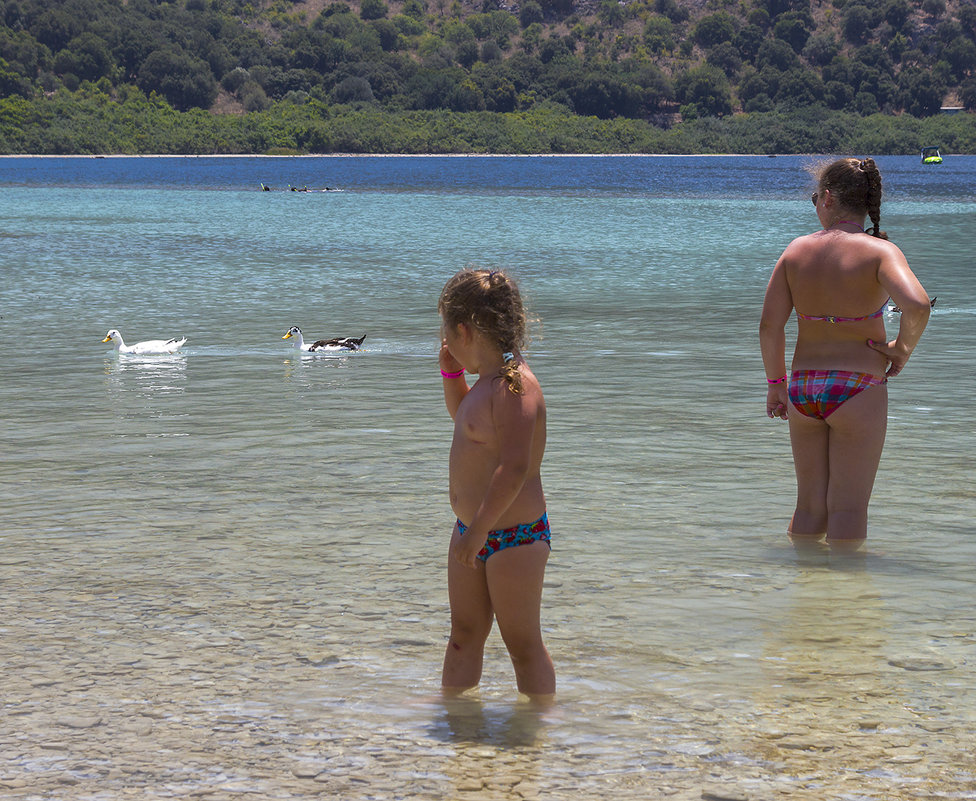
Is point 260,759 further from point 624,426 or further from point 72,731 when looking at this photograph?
point 624,426

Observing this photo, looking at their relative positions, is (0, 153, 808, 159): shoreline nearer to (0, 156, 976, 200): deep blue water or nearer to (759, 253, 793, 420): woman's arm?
(0, 156, 976, 200): deep blue water

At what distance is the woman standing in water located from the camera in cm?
654

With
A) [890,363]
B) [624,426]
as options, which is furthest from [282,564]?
[624,426]

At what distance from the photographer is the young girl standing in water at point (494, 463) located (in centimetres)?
465

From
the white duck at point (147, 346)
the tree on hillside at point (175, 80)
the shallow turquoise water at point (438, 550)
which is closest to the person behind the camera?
the shallow turquoise water at point (438, 550)

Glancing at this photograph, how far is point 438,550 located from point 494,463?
2.74 metres

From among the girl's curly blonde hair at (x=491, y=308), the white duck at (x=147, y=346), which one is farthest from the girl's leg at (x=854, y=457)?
the white duck at (x=147, y=346)

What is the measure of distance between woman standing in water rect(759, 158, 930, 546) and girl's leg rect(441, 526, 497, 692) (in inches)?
88.9

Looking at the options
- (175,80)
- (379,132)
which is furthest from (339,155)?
(175,80)

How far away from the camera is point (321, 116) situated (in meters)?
179

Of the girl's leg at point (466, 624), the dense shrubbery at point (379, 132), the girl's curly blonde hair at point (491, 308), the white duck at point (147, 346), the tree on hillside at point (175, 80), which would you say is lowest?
the white duck at point (147, 346)

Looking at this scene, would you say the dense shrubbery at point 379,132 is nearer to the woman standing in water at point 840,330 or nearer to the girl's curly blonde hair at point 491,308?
the woman standing in water at point 840,330

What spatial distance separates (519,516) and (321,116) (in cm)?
17937

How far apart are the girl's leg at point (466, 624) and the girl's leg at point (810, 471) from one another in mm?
2326
